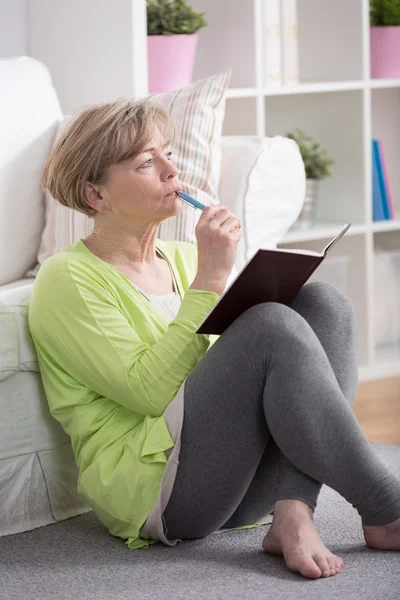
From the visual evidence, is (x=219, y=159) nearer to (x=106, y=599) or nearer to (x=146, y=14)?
(x=146, y=14)

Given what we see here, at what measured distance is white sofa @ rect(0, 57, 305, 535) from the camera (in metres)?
1.75

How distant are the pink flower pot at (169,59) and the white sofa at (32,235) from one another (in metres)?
0.29

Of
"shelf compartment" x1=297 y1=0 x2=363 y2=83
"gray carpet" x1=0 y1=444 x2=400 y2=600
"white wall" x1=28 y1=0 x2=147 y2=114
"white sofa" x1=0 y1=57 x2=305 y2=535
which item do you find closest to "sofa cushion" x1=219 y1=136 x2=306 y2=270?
"white sofa" x1=0 y1=57 x2=305 y2=535

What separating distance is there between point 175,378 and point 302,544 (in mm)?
307

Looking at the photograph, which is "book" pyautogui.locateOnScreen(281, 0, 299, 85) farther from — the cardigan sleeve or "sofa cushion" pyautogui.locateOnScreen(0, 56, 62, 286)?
the cardigan sleeve

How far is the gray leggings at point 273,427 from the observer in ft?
4.84

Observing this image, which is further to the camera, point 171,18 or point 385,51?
point 385,51

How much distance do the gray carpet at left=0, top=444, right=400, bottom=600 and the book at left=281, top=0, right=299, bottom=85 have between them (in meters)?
1.53

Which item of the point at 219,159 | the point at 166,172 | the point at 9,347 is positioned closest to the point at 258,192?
the point at 219,159

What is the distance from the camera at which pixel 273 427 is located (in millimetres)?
1501

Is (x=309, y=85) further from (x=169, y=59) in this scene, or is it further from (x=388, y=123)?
(x=388, y=123)

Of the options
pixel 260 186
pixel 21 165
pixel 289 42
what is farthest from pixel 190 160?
pixel 289 42

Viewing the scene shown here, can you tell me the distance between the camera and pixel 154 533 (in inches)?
64.9

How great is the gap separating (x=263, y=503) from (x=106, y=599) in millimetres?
342
